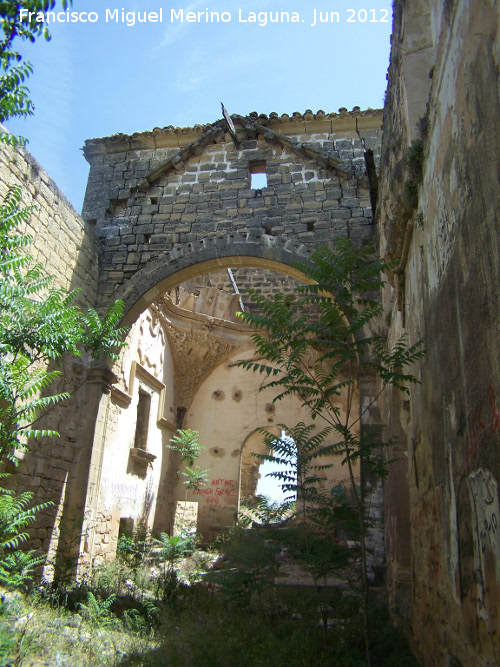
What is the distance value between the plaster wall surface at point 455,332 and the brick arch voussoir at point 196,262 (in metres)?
3.37

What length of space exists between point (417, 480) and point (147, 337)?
7.91 meters

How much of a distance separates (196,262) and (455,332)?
5996 mm

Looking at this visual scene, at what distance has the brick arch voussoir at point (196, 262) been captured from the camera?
333 inches

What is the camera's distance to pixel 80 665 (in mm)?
4453

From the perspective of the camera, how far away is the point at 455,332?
313 cm

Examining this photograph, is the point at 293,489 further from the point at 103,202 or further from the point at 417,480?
the point at 103,202

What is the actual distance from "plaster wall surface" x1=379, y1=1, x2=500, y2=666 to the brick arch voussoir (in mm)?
3368

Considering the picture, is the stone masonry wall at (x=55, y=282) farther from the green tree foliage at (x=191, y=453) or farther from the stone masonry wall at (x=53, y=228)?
the green tree foliage at (x=191, y=453)

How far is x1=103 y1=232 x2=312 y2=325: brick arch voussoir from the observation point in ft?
27.8

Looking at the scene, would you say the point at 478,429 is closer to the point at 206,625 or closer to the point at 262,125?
the point at 206,625

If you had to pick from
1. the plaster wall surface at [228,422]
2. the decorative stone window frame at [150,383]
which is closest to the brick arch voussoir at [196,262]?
the decorative stone window frame at [150,383]

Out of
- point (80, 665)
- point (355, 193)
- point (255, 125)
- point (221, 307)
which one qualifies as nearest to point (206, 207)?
point (255, 125)

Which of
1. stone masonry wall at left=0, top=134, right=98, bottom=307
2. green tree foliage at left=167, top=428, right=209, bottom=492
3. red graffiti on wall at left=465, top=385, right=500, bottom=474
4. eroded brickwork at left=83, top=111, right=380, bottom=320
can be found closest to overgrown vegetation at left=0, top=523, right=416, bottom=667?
red graffiti on wall at left=465, top=385, right=500, bottom=474

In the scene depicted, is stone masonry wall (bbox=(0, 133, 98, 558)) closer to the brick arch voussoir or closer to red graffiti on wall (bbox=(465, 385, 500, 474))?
the brick arch voussoir
